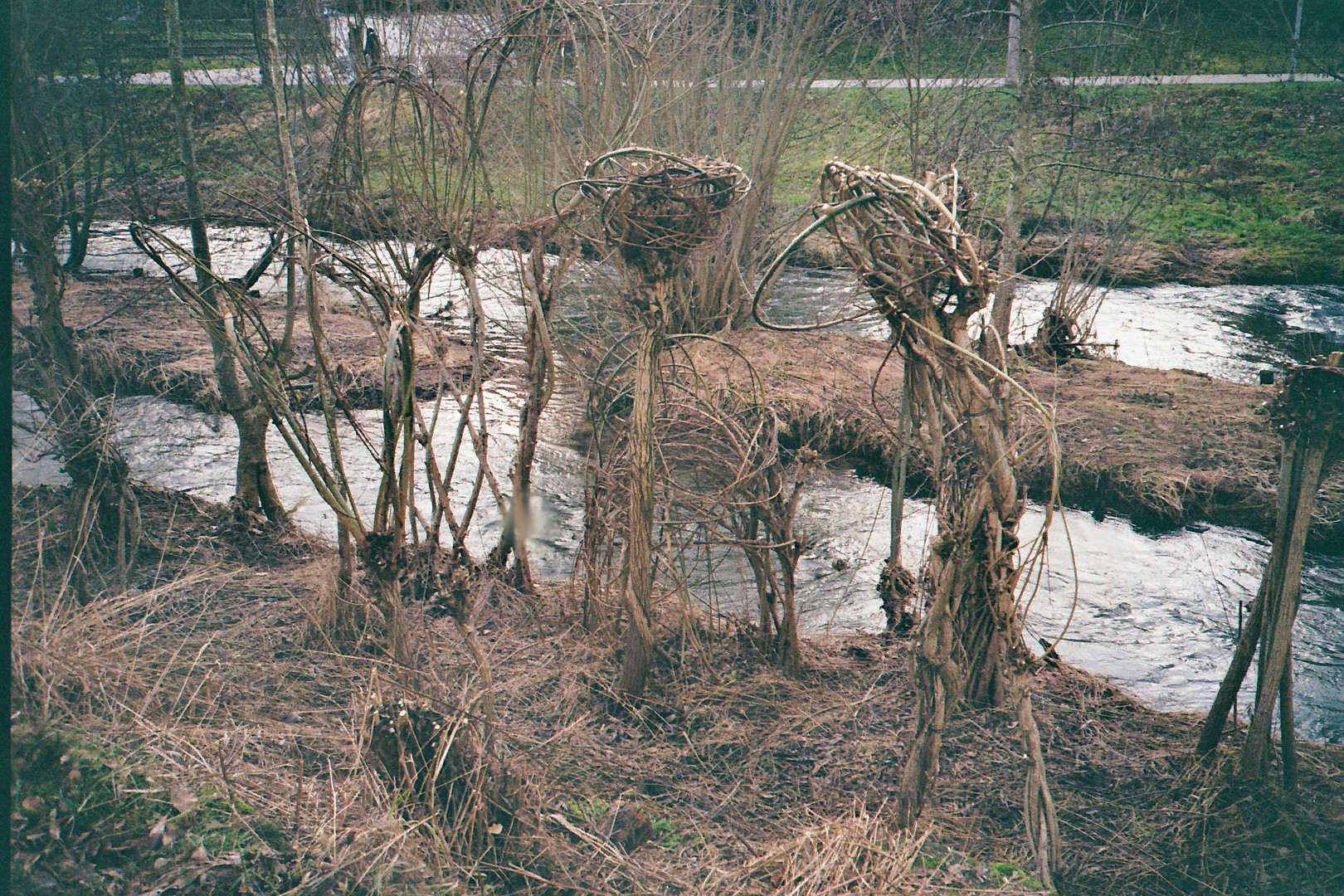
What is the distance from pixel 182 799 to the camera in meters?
3.39

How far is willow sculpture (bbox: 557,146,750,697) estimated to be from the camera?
12.5 ft

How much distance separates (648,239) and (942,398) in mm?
1287

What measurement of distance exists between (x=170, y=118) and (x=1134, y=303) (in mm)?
10982

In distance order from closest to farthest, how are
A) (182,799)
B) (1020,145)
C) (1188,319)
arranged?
1. (182,799)
2. (1020,145)
3. (1188,319)

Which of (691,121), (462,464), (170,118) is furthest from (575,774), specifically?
(170,118)

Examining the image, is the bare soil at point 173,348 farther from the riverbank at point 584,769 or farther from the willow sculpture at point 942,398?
the willow sculpture at point 942,398

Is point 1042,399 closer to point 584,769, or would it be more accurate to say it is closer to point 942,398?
point 942,398

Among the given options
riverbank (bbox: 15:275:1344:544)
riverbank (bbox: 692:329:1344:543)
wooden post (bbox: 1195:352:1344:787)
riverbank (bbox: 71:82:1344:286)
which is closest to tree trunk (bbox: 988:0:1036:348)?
riverbank (bbox: 692:329:1344:543)

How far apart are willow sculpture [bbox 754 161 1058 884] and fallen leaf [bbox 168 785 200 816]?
2.46m

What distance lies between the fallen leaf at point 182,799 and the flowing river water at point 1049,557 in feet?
7.65

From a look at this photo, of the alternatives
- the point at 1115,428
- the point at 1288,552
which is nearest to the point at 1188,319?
the point at 1115,428

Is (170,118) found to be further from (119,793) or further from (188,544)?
(119,793)

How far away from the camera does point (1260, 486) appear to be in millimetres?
7430

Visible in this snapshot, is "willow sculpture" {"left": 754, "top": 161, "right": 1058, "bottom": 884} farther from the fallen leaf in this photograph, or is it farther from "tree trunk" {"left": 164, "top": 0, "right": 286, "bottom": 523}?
"tree trunk" {"left": 164, "top": 0, "right": 286, "bottom": 523}
